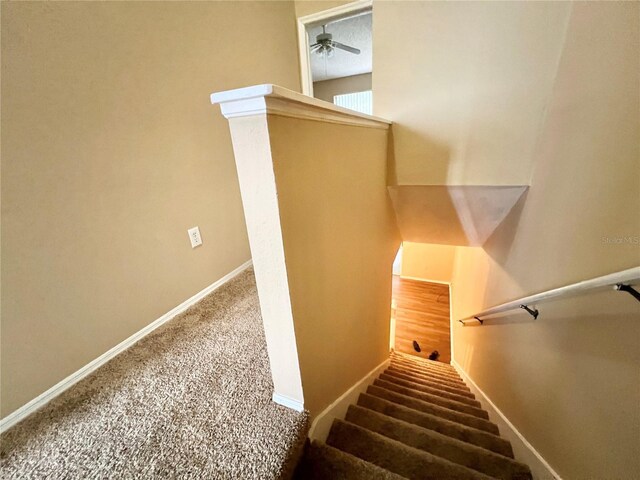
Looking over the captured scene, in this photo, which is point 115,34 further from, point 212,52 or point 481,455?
point 481,455

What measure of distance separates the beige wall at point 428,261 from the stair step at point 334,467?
Answer: 423cm

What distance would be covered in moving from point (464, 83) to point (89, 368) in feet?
7.87

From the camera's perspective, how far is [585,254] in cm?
92

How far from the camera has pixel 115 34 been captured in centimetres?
107

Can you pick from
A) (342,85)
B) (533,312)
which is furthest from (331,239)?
(342,85)

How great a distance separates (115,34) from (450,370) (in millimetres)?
4003

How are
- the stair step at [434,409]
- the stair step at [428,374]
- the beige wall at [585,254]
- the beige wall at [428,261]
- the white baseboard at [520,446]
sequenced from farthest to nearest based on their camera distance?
the beige wall at [428,261] < the stair step at [428,374] < the stair step at [434,409] < the white baseboard at [520,446] < the beige wall at [585,254]

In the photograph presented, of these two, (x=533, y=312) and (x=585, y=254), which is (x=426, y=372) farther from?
(x=585, y=254)

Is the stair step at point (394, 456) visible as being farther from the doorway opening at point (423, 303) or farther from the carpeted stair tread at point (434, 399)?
the doorway opening at point (423, 303)

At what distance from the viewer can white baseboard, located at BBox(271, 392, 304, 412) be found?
100cm

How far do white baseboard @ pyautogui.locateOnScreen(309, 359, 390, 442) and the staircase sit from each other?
0.12ft

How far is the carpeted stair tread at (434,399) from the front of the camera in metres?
1.87

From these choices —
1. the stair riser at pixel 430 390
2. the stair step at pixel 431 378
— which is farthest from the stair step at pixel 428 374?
the stair riser at pixel 430 390

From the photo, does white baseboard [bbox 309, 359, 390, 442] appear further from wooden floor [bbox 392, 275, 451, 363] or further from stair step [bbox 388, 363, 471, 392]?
wooden floor [bbox 392, 275, 451, 363]
